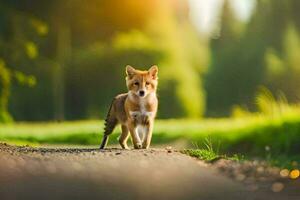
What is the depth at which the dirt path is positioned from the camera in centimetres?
448

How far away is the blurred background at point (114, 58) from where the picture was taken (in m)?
9.85

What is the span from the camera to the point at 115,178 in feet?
15.5

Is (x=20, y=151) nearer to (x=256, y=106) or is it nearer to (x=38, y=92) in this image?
(x=256, y=106)

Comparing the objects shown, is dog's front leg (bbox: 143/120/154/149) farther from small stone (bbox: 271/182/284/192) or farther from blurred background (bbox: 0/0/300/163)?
blurred background (bbox: 0/0/300/163)

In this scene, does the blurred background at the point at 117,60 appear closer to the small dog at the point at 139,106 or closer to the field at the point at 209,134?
the field at the point at 209,134

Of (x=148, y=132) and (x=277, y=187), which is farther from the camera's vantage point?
(x=148, y=132)

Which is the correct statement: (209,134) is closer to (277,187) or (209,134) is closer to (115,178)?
(277,187)

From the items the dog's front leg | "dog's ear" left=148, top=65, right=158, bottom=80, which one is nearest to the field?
the dog's front leg

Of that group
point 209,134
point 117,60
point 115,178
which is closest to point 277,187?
point 115,178

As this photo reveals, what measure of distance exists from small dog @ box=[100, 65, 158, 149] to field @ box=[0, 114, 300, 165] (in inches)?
20.2

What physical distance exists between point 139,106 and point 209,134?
7.42 ft

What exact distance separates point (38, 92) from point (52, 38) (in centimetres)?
77

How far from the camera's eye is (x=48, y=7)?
1029 cm

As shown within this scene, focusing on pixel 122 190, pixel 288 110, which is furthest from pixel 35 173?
pixel 288 110
